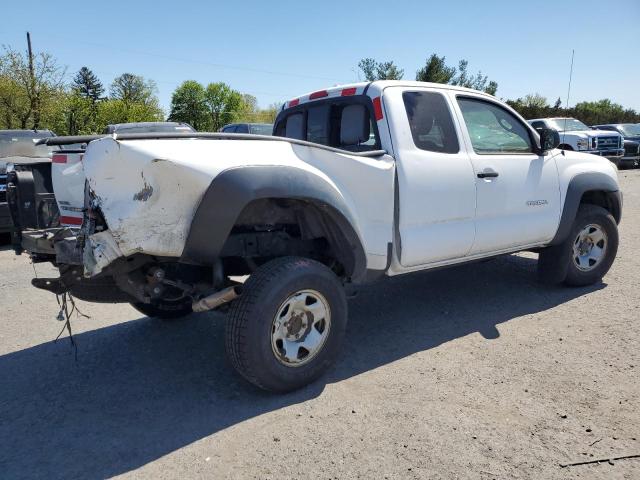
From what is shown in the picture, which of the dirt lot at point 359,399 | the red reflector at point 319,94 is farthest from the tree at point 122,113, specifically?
the dirt lot at point 359,399

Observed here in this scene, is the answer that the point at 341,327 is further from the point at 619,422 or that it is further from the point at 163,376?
the point at 619,422

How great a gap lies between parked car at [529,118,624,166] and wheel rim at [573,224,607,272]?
40.0 feet

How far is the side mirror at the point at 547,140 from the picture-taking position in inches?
186

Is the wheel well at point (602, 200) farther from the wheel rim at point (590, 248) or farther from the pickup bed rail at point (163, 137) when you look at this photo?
the pickup bed rail at point (163, 137)

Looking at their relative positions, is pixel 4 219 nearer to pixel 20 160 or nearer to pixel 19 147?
pixel 19 147

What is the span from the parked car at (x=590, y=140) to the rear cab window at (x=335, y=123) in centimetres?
1402

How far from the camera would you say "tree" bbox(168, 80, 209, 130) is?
78.9 meters

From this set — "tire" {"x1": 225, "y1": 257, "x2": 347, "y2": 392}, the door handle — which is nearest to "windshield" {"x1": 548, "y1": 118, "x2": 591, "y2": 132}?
the door handle

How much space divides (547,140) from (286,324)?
3.17 meters

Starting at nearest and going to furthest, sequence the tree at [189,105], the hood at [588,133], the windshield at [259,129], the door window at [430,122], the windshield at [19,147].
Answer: the door window at [430,122], the windshield at [19,147], the windshield at [259,129], the hood at [588,133], the tree at [189,105]

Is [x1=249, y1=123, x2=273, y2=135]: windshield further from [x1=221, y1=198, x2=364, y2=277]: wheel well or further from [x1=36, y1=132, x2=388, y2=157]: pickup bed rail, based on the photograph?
[x1=36, y1=132, x2=388, y2=157]: pickup bed rail

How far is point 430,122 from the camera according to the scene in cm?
404

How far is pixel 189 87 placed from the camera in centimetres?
7988

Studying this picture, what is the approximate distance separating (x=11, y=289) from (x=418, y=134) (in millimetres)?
4848
